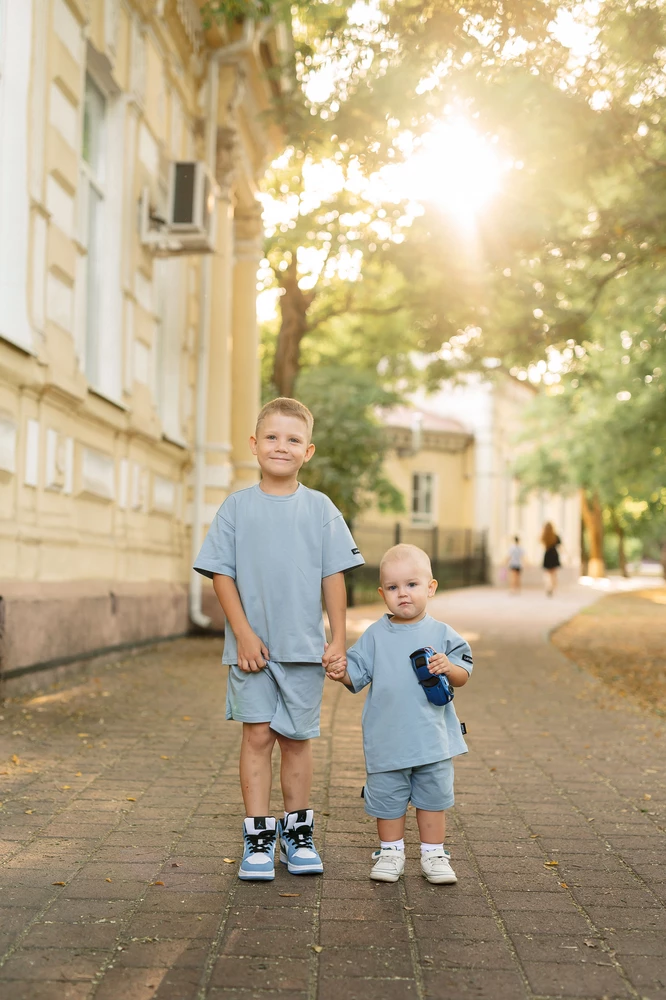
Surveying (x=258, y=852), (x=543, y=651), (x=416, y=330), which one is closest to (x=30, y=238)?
(x=258, y=852)

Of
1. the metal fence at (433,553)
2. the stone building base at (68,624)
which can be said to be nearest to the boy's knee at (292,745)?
the stone building base at (68,624)

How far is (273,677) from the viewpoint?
376 centimetres

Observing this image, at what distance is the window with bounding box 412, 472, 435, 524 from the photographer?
124 feet

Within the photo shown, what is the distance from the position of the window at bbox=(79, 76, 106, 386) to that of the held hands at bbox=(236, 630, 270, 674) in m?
6.32

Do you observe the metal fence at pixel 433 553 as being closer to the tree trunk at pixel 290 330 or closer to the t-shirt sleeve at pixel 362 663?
the tree trunk at pixel 290 330

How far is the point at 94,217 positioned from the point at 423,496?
1138 inches

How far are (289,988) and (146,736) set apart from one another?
365cm

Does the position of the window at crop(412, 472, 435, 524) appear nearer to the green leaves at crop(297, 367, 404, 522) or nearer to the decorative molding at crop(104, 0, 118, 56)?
the green leaves at crop(297, 367, 404, 522)

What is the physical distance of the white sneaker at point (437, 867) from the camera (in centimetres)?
364

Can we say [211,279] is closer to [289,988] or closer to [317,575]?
[317,575]

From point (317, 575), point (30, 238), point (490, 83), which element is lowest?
point (317, 575)

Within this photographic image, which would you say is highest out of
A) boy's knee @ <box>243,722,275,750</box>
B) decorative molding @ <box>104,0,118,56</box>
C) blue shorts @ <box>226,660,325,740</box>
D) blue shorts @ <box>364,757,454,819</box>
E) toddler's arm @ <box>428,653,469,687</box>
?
decorative molding @ <box>104,0,118,56</box>

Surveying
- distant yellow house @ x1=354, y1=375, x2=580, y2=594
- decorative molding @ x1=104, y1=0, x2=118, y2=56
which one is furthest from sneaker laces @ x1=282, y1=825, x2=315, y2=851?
distant yellow house @ x1=354, y1=375, x2=580, y2=594

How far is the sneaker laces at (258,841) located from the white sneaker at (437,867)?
1.69 ft
